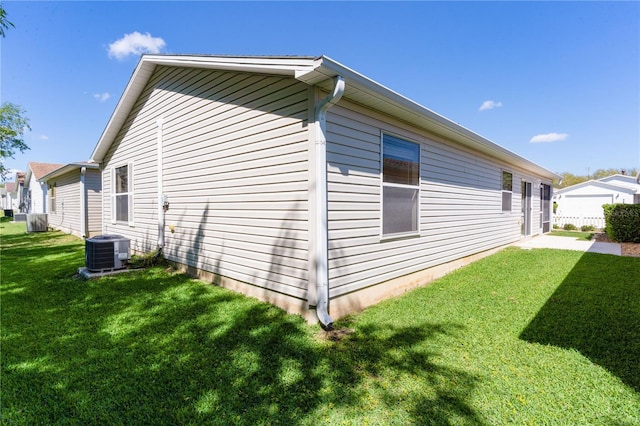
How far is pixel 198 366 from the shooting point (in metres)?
2.63

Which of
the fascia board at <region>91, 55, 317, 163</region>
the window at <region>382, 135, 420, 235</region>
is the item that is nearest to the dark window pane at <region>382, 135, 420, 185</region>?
the window at <region>382, 135, 420, 235</region>

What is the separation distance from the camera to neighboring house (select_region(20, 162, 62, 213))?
20047 mm

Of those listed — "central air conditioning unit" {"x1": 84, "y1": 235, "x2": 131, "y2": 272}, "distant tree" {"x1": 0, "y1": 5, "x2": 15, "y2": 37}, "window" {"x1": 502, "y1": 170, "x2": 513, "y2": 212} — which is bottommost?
"central air conditioning unit" {"x1": 84, "y1": 235, "x2": 131, "y2": 272}

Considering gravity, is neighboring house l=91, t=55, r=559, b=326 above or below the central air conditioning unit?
above

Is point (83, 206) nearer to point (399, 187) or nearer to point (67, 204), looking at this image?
point (67, 204)

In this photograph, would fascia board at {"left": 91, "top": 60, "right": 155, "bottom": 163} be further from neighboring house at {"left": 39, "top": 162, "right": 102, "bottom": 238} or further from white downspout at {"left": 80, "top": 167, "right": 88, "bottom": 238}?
white downspout at {"left": 80, "top": 167, "right": 88, "bottom": 238}

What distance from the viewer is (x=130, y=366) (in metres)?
2.63

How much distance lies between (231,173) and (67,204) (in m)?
13.0

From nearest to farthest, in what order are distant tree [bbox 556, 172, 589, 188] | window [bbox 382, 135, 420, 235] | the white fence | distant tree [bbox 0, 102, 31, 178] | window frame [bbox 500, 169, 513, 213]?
window [bbox 382, 135, 420, 235]
window frame [bbox 500, 169, 513, 213]
the white fence
distant tree [bbox 0, 102, 31, 178]
distant tree [bbox 556, 172, 589, 188]

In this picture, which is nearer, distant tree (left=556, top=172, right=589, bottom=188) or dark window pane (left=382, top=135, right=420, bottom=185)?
dark window pane (left=382, top=135, right=420, bottom=185)

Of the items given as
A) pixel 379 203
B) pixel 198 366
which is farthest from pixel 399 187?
pixel 198 366

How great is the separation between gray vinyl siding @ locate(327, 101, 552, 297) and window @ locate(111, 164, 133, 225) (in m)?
6.49

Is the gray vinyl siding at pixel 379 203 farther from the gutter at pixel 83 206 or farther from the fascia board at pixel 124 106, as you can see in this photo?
the gutter at pixel 83 206

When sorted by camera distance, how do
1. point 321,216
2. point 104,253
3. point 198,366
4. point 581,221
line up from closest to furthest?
point 198,366 < point 321,216 < point 104,253 < point 581,221
